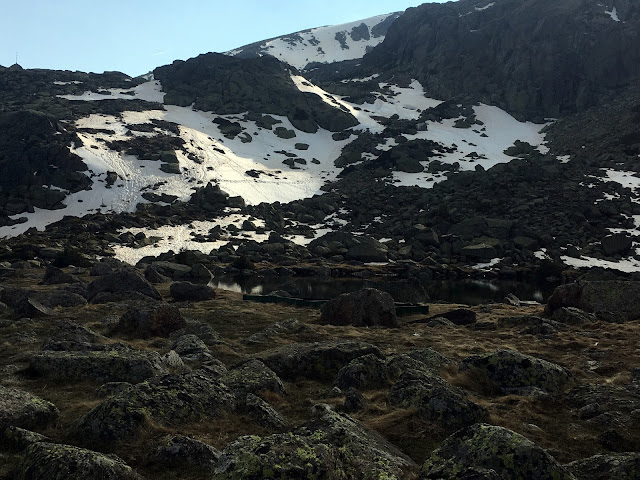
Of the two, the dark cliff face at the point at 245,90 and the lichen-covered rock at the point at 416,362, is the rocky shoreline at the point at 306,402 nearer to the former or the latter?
the lichen-covered rock at the point at 416,362

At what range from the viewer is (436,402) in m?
9.27

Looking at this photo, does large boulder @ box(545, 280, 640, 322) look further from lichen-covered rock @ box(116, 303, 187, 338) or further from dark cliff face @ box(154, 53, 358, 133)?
dark cliff face @ box(154, 53, 358, 133)

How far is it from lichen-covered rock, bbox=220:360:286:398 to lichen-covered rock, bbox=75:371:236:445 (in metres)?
0.60

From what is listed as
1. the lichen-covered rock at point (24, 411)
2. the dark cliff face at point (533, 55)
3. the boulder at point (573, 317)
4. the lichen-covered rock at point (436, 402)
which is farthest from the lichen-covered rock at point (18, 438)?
the dark cliff face at point (533, 55)

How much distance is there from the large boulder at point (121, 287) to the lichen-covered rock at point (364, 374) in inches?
739

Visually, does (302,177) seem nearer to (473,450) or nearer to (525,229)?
(525,229)

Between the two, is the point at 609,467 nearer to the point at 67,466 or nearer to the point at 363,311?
the point at 67,466

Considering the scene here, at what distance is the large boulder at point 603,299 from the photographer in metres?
23.6

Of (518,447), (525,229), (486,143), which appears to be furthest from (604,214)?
(518,447)

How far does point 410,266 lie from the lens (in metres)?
57.8

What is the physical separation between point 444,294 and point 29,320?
121 feet

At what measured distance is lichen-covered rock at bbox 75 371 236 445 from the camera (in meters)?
7.34

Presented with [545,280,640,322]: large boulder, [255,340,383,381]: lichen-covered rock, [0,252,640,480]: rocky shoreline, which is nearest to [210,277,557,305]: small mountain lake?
[545,280,640,322]: large boulder

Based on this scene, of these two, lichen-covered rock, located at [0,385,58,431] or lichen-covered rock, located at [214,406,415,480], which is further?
lichen-covered rock, located at [0,385,58,431]
